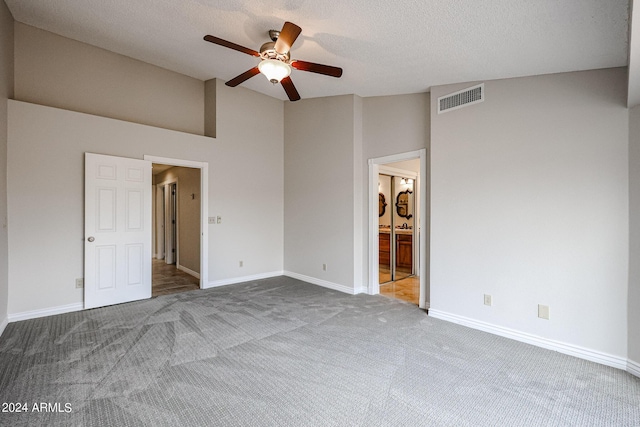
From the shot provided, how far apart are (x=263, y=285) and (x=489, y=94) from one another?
158 inches

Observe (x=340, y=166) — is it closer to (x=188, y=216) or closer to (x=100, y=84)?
(x=188, y=216)

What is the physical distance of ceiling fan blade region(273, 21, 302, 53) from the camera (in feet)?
7.68

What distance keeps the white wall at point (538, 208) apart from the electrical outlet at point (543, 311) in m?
0.04

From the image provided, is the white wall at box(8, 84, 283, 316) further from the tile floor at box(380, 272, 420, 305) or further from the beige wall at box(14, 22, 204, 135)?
the tile floor at box(380, 272, 420, 305)

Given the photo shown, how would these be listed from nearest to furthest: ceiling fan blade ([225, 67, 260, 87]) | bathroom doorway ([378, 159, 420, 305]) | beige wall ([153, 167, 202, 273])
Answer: ceiling fan blade ([225, 67, 260, 87]) → bathroom doorway ([378, 159, 420, 305]) → beige wall ([153, 167, 202, 273])

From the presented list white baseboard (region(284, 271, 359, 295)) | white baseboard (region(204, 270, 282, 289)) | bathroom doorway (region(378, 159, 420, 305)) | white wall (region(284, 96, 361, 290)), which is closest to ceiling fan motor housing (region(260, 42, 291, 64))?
white wall (region(284, 96, 361, 290))

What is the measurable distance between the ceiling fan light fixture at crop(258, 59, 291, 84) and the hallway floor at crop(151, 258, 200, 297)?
3.55 metres

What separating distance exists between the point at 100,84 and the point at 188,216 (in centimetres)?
263

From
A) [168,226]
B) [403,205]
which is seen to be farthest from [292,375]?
[168,226]

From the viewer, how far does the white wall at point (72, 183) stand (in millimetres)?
3303

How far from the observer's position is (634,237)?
233 centimetres

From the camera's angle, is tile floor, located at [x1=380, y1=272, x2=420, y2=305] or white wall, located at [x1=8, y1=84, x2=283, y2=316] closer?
white wall, located at [x1=8, y1=84, x2=283, y2=316]

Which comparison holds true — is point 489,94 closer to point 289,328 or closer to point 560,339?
point 560,339

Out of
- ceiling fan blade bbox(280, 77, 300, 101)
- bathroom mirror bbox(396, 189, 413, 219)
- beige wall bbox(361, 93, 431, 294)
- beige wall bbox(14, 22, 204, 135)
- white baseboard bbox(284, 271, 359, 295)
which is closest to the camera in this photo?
ceiling fan blade bbox(280, 77, 300, 101)
